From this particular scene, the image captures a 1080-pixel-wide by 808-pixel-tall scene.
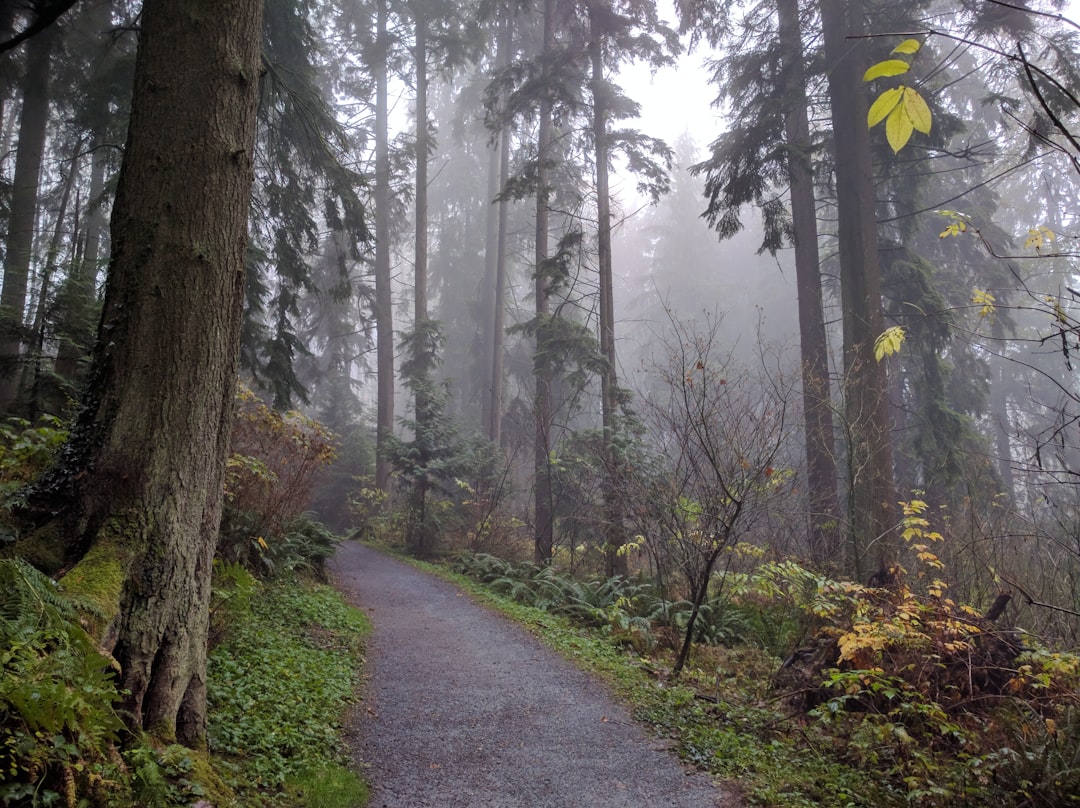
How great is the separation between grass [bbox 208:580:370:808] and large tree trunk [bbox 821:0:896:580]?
21.3 ft

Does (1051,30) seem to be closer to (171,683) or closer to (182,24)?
(182,24)

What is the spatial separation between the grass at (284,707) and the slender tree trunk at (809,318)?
21.0 feet

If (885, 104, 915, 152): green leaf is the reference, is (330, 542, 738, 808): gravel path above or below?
below

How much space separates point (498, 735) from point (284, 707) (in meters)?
1.61

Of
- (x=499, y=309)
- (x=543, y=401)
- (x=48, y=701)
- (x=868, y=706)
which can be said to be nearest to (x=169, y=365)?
(x=48, y=701)

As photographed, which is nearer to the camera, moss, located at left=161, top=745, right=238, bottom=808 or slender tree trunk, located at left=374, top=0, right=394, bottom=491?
moss, located at left=161, top=745, right=238, bottom=808

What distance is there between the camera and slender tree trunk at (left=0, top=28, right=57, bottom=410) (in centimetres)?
933

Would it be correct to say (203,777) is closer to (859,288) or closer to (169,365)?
(169,365)

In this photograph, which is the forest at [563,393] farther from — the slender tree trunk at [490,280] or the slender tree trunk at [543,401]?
the slender tree trunk at [490,280]

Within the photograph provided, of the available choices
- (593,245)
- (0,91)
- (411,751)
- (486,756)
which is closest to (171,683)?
(411,751)

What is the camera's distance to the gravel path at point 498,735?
163 inches

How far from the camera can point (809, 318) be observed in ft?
37.6

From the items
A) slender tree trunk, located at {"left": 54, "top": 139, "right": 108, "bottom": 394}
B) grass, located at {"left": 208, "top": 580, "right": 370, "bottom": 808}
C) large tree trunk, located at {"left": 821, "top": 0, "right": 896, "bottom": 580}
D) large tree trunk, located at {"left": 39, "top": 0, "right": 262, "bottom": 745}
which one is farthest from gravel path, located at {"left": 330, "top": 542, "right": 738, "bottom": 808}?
large tree trunk, located at {"left": 821, "top": 0, "right": 896, "bottom": 580}

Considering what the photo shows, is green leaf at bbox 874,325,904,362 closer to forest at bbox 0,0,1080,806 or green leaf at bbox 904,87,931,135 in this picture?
forest at bbox 0,0,1080,806
